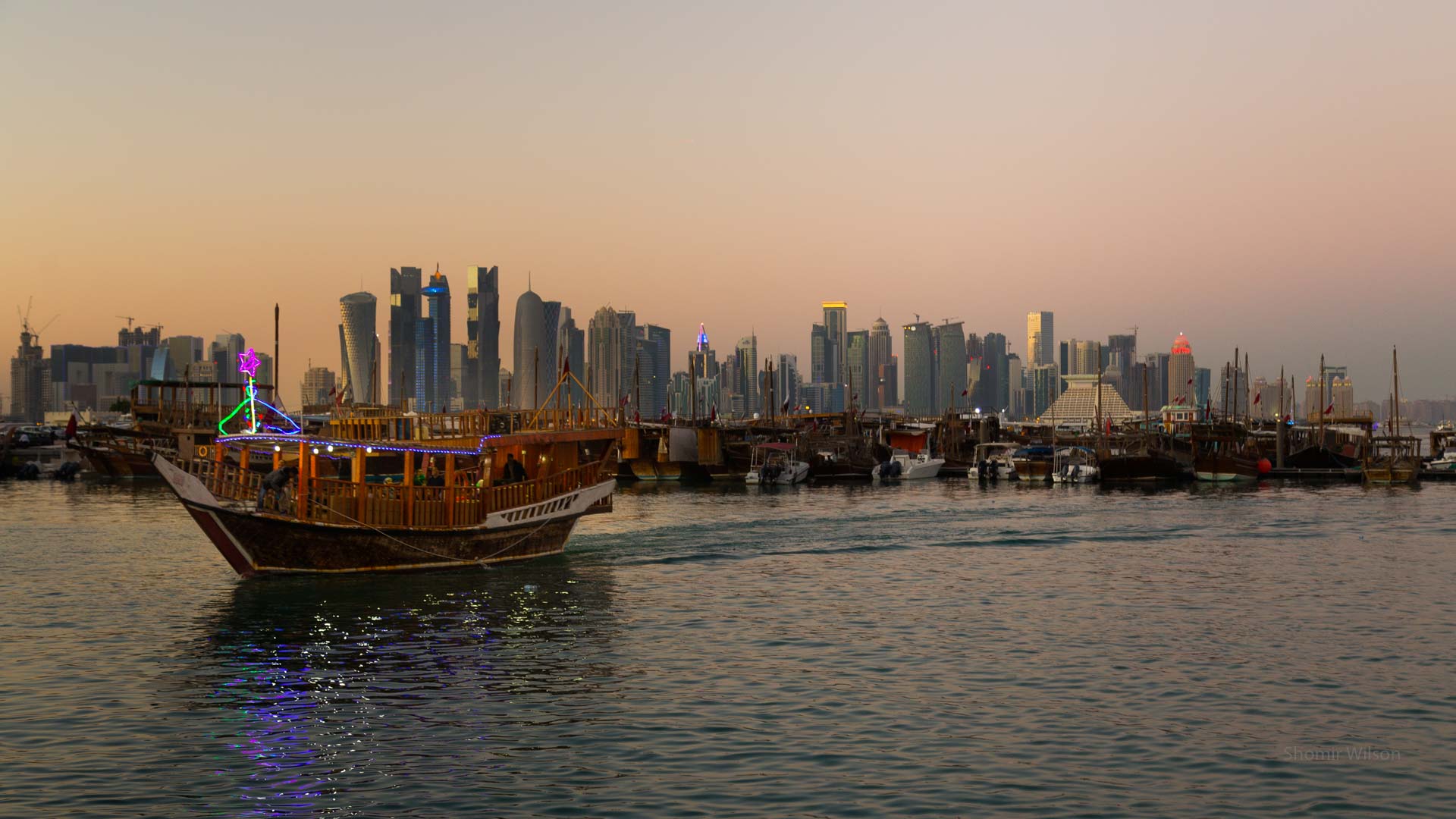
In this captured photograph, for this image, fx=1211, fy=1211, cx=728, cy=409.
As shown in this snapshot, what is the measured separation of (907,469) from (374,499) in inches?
2875

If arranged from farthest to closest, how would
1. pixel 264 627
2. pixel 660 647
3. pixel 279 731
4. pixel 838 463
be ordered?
1. pixel 838 463
2. pixel 264 627
3. pixel 660 647
4. pixel 279 731

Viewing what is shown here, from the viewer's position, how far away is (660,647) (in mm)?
25891

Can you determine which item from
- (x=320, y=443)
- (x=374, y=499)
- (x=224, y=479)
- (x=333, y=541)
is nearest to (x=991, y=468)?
(x=374, y=499)

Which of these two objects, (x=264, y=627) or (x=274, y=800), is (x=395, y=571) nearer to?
(x=264, y=627)

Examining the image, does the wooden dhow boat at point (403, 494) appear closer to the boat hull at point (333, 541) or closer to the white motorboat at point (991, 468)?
the boat hull at point (333, 541)

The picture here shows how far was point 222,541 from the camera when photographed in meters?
33.5

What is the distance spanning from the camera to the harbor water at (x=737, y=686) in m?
15.7

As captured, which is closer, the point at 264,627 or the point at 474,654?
the point at 474,654

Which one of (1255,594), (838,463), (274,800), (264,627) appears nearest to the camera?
(274,800)

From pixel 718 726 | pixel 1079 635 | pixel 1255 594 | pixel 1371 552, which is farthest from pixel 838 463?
pixel 718 726

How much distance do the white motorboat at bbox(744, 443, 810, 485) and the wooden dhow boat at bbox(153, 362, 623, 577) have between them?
4957cm

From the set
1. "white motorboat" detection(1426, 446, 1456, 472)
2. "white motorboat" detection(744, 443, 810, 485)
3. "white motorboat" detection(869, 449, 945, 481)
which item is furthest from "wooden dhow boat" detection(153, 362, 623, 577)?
"white motorboat" detection(1426, 446, 1456, 472)

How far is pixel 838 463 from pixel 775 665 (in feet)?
253

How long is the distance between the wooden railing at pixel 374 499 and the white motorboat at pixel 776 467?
53.9 metres
